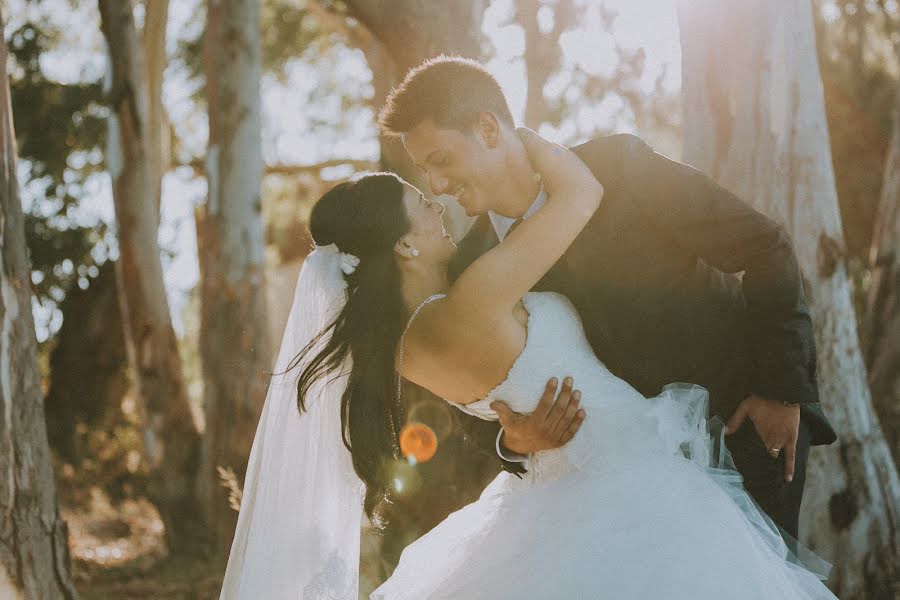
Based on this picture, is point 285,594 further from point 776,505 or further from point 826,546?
point 826,546

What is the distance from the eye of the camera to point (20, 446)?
3412mm

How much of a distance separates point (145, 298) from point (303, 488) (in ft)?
17.5

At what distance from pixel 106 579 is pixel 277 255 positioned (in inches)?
393

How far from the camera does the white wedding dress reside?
2467mm

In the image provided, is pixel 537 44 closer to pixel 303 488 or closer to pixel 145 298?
pixel 145 298

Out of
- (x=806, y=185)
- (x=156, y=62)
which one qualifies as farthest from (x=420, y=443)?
(x=156, y=62)

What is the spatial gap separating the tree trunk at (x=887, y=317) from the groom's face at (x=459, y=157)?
3874mm

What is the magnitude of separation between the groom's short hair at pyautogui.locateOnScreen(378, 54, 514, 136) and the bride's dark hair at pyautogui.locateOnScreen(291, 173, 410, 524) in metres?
0.21

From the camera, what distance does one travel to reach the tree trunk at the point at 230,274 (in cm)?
779

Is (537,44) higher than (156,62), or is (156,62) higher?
(537,44)

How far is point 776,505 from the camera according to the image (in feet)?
9.92

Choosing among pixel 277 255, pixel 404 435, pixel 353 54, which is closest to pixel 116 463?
pixel 277 255

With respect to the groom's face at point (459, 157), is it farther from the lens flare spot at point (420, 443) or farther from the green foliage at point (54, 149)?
the green foliage at point (54, 149)

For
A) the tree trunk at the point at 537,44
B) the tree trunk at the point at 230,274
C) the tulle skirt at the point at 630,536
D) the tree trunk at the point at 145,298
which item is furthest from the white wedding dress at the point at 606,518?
the tree trunk at the point at 537,44
